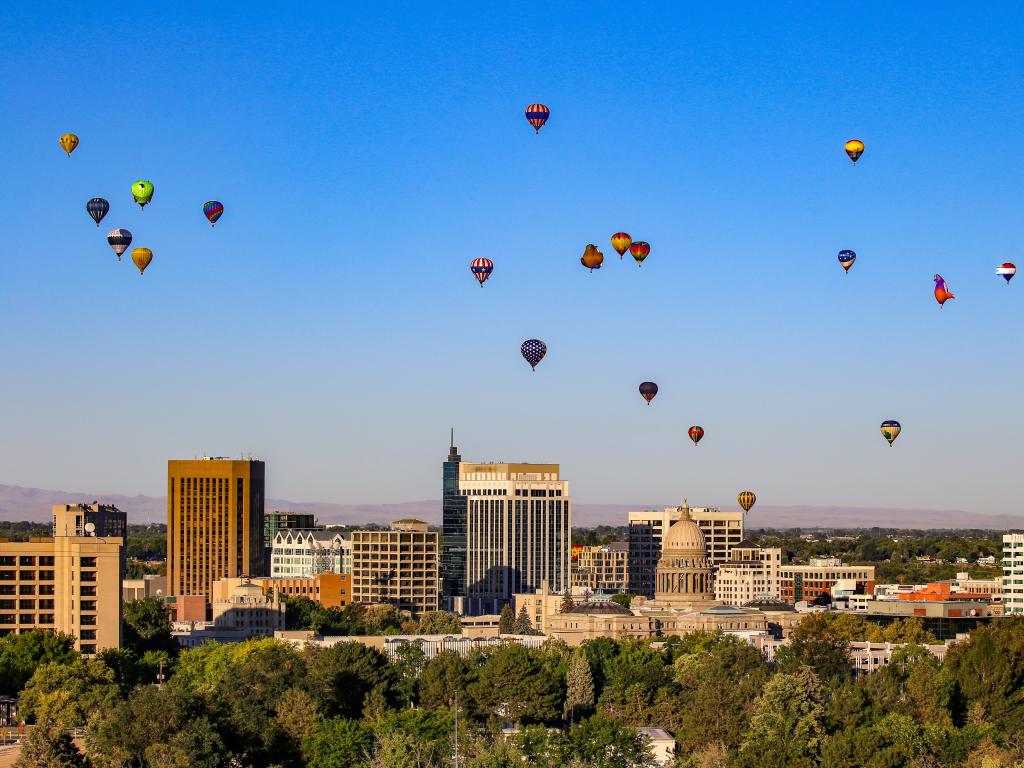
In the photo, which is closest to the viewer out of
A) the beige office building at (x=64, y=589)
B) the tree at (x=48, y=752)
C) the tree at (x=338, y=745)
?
the tree at (x=48, y=752)

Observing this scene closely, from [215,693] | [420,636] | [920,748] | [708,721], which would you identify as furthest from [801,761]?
[420,636]

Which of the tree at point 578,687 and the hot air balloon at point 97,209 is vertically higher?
the hot air balloon at point 97,209

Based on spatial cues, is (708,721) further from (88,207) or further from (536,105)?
(88,207)

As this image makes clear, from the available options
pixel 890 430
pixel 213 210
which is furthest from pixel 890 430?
pixel 213 210

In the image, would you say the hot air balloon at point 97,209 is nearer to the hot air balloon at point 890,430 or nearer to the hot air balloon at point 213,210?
the hot air balloon at point 213,210

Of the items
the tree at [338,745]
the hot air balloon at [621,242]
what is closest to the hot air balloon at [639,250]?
the hot air balloon at [621,242]

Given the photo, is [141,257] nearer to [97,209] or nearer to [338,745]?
[97,209]

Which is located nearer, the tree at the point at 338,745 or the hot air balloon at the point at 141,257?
the tree at the point at 338,745
